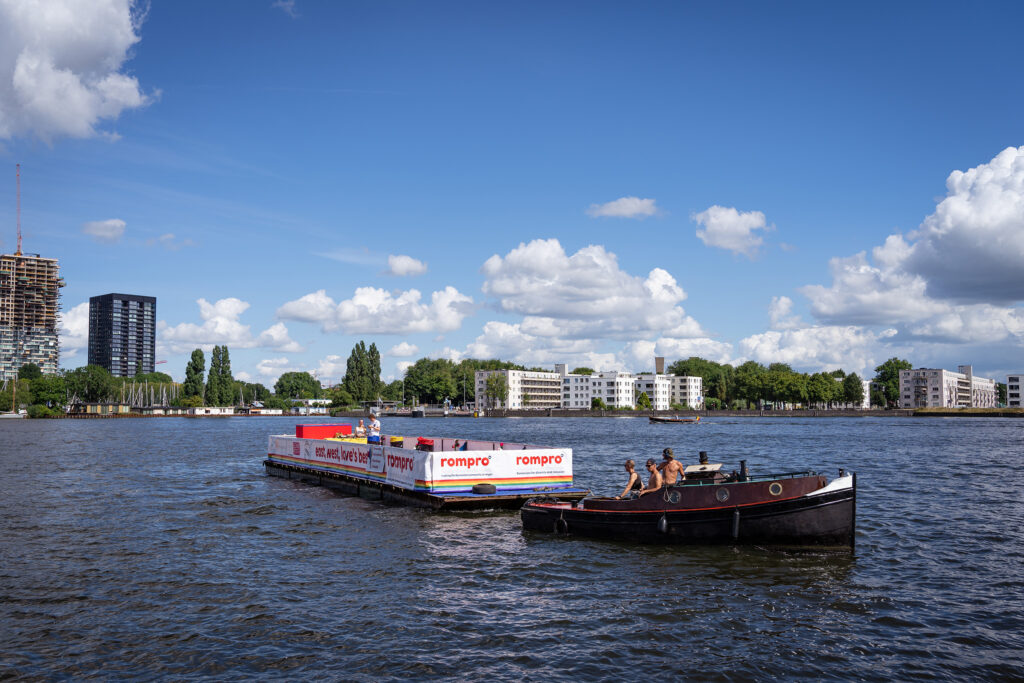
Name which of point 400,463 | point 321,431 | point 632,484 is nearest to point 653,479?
point 632,484

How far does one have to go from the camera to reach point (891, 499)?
32.5 metres

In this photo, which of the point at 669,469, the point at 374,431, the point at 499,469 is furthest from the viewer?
the point at 374,431

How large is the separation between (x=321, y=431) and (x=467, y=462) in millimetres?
20692

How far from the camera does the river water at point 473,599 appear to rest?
40.4 ft

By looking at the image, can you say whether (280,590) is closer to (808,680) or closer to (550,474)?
(808,680)

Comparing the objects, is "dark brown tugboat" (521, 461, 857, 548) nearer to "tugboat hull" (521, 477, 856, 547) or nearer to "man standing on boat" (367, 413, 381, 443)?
"tugboat hull" (521, 477, 856, 547)

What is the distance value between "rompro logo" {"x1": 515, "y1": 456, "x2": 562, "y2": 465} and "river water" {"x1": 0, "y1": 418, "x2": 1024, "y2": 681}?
7.88 ft

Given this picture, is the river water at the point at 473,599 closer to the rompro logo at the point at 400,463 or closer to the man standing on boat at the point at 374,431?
the rompro logo at the point at 400,463

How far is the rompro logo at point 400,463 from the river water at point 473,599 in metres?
1.77

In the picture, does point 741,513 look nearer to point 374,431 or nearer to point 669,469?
point 669,469

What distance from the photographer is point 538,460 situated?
28844mm

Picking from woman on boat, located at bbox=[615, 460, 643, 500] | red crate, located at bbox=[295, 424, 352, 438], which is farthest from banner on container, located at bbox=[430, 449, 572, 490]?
red crate, located at bbox=[295, 424, 352, 438]

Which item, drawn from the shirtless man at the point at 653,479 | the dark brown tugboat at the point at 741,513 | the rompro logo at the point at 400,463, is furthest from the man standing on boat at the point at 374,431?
the shirtless man at the point at 653,479

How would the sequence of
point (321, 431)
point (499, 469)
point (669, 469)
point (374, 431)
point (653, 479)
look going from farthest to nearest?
point (321, 431) < point (374, 431) < point (499, 469) < point (669, 469) < point (653, 479)
